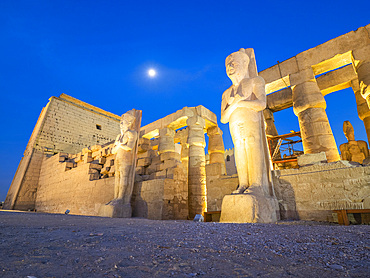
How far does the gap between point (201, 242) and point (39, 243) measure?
1.35m

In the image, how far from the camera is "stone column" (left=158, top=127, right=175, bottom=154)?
9.39m

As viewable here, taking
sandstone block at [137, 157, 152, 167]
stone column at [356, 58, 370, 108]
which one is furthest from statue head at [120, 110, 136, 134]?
stone column at [356, 58, 370, 108]

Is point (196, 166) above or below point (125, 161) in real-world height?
above

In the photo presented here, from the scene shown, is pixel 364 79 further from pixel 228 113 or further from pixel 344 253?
pixel 344 253

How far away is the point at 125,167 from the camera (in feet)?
21.7

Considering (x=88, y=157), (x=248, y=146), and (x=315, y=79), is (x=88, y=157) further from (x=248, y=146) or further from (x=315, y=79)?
(x=315, y=79)

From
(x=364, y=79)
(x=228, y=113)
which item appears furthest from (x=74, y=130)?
(x=364, y=79)

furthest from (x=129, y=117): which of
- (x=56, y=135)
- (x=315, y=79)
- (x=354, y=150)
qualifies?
(x=56, y=135)

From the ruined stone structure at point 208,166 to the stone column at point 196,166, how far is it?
41 mm

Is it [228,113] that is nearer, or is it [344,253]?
[344,253]

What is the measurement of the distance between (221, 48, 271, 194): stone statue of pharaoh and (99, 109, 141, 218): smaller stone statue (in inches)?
142

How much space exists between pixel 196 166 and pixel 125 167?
10.9 ft

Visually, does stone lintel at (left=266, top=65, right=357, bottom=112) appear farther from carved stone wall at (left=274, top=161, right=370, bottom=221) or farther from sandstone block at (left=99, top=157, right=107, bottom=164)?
sandstone block at (left=99, top=157, right=107, bottom=164)

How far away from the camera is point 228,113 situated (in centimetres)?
425
